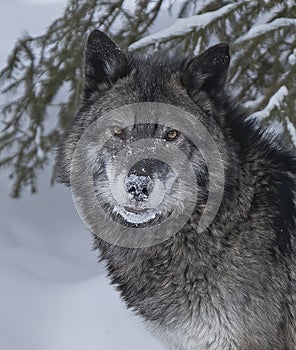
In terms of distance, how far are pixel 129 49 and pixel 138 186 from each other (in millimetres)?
2405

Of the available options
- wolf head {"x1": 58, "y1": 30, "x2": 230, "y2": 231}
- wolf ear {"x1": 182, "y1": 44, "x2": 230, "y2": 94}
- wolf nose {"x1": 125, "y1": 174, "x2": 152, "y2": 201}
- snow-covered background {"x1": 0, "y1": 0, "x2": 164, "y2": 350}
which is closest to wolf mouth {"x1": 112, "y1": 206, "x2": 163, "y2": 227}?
wolf head {"x1": 58, "y1": 30, "x2": 230, "y2": 231}

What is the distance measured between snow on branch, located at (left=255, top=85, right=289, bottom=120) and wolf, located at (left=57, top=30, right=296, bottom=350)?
1.57 metres

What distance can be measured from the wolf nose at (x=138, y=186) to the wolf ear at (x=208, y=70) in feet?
1.84

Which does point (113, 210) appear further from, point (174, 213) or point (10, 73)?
point (10, 73)

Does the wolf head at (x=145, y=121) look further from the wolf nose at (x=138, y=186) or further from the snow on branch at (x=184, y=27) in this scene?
the snow on branch at (x=184, y=27)

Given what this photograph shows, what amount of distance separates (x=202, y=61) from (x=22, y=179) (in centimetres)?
341

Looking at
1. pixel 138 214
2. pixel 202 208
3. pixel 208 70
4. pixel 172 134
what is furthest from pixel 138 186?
pixel 208 70

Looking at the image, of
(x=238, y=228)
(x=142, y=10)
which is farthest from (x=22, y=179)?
(x=238, y=228)

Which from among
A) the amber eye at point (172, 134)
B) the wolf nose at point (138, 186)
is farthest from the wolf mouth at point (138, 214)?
the amber eye at point (172, 134)

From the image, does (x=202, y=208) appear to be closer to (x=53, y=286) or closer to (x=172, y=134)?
(x=172, y=134)

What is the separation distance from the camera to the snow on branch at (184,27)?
5051 mm

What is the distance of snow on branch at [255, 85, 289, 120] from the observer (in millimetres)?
4885

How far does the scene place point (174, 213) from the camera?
3.19 metres

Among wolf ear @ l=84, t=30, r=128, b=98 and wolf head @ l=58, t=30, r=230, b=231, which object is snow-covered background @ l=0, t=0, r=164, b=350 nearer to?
A: wolf head @ l=58, t=30, r=230, b=231
